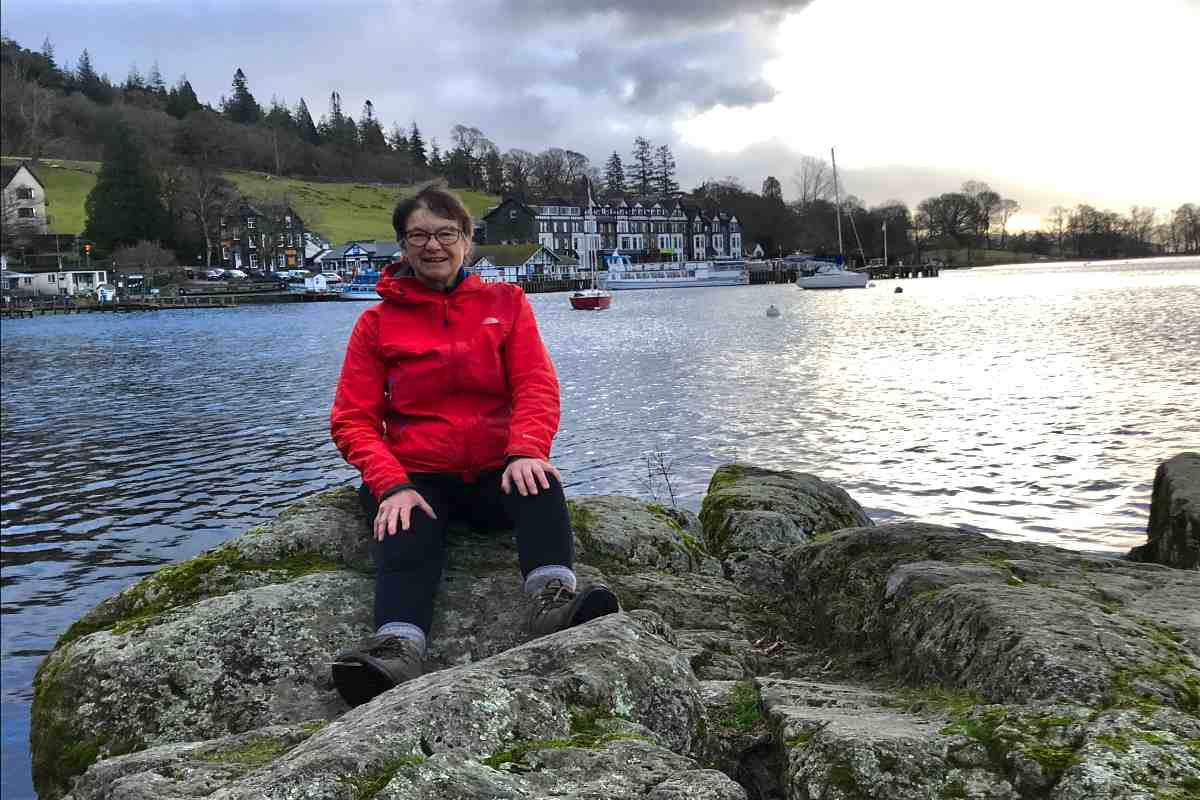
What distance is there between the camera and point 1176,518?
25.0 ft

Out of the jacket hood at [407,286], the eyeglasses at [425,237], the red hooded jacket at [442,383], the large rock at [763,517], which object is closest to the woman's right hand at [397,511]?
the red hooded jacket at [442,383]

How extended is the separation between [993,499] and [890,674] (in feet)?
32.9

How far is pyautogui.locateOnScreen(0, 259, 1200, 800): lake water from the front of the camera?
11969 millimetres

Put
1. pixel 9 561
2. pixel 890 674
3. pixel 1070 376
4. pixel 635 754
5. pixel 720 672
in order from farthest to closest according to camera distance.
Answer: pixel 1070 376 → pixel 9 561 → pixel 720 672 → pixel 890 674 → pixel 635 754

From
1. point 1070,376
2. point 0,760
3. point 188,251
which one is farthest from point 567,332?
point 188,251

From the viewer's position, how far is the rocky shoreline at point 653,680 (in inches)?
97.7

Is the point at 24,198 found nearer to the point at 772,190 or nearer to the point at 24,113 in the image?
the point at 24,113

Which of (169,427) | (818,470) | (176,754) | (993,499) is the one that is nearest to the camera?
(176,754)

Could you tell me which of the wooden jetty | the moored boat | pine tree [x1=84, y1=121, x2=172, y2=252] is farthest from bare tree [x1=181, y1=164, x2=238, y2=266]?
the wooden jetty

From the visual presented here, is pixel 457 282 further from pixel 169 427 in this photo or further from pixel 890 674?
pixel 169 427

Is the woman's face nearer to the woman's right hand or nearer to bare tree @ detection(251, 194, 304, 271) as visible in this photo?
the woman's right hand

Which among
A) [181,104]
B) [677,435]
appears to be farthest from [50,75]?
[677,435]

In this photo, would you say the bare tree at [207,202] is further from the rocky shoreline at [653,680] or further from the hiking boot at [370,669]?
the hiking boot at [370,669]

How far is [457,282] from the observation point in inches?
191
